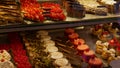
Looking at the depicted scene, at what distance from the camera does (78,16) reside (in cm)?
262

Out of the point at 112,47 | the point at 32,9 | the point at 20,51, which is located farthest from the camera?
the point at 112,47

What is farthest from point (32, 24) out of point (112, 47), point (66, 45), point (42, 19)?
point (112, 47)

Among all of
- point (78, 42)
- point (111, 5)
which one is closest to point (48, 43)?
point (78, 42)

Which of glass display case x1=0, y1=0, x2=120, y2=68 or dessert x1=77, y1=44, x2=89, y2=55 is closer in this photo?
glass display case x1=0, y1=0, x2=120, y2=68

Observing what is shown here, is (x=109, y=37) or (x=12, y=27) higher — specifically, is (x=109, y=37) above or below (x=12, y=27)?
below

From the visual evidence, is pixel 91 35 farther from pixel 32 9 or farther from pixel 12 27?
pixel 12 27

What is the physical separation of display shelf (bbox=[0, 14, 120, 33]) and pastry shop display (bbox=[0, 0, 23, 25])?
5cm

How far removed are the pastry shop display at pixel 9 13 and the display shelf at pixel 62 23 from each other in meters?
0.05

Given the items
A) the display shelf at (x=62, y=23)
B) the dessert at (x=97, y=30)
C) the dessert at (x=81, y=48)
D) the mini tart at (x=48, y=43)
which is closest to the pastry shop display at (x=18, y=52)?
the mini tart at (x=48, y=43)

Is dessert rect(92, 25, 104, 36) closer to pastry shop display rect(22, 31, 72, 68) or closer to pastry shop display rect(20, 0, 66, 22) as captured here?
pastry shop display rect(22, 31, 72, 68)

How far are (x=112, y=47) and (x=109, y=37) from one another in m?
0.24

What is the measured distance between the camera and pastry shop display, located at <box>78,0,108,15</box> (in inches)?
108

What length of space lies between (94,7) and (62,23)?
1.60 ft

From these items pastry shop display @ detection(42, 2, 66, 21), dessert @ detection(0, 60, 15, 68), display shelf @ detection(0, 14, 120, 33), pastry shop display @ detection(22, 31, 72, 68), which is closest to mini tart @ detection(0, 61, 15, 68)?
dessert @ detection(0, 60, 15, 68)
